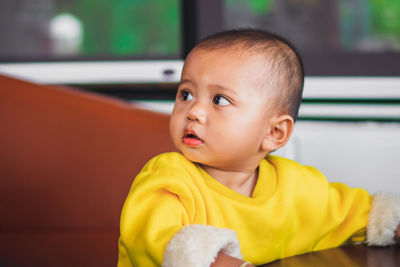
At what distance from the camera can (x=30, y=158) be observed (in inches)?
44.2

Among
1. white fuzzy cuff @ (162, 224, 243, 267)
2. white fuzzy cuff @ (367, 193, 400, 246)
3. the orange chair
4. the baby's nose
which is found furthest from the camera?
the orange chair

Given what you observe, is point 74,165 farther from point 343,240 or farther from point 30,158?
point 343,240

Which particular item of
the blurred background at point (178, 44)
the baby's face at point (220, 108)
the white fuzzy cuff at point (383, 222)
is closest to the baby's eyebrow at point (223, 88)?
the baby's face at point (220, 108)

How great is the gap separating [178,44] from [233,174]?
1.11 m

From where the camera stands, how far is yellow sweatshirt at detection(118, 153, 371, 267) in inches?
23.2

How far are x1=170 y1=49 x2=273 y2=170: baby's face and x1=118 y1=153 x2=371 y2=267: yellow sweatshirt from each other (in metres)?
0.03

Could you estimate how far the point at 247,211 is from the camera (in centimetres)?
68

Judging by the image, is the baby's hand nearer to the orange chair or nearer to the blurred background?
the orange chair

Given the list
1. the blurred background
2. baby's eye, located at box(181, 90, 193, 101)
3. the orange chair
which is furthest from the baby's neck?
the blurred background

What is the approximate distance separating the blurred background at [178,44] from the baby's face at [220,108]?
816mm

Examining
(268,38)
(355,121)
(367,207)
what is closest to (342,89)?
(355,121)

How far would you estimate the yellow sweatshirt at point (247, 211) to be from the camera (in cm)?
59

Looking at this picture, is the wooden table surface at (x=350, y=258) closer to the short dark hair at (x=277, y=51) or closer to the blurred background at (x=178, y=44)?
the short dark hair at (x=277, y=51)

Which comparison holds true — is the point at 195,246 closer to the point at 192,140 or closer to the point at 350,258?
the point at 192,140
